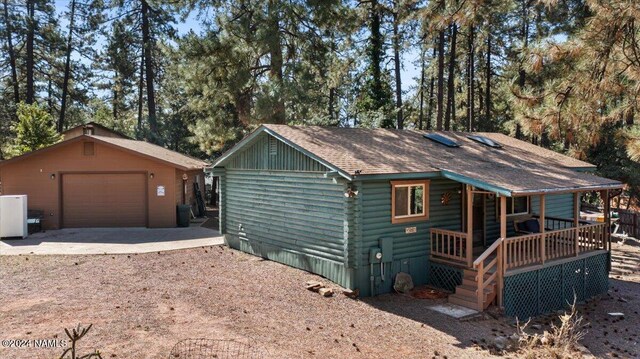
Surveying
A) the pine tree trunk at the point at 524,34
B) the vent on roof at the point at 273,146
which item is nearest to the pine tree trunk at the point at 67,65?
the vent on roof at the point at 273,146

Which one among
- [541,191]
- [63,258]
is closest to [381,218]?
[541,191]

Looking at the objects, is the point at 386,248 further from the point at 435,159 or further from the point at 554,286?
the point at 554,286

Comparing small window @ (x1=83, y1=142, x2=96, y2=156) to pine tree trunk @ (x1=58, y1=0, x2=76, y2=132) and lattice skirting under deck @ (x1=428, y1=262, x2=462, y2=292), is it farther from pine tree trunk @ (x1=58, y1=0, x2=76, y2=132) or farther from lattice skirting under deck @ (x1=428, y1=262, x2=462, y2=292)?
pine tree trunk @ (x1=58, y1=0, x2=76, y2=132)

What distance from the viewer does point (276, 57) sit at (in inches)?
778

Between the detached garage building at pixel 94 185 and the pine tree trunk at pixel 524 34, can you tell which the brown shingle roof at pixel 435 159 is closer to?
the detached garage building at pixel 94 185

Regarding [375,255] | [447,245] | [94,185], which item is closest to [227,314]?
[375,255]

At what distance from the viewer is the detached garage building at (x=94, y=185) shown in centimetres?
1773

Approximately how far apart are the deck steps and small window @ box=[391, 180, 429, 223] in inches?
67.1

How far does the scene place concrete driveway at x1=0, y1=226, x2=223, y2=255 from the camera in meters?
13.9

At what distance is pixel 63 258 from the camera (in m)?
12.8

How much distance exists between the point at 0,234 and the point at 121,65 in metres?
17.4

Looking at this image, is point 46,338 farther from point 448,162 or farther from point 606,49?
point 606,49

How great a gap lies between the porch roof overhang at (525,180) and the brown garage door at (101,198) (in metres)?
12.1

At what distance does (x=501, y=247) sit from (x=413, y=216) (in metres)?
2.02
